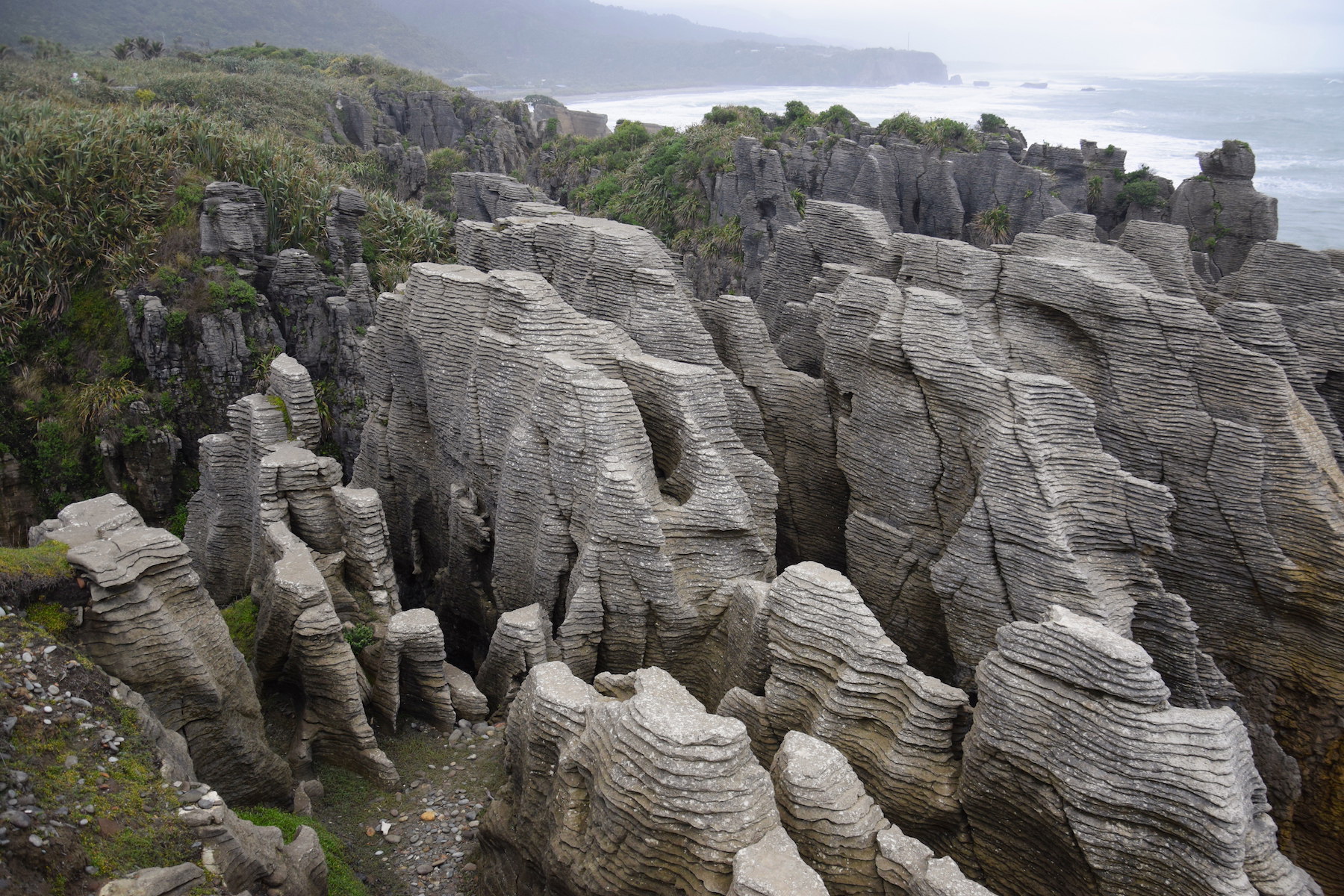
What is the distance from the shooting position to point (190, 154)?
107 feet

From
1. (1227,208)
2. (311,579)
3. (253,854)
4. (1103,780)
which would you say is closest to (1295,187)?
(1227,208)

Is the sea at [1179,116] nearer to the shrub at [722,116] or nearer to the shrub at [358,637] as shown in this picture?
the shrub at [722,116]

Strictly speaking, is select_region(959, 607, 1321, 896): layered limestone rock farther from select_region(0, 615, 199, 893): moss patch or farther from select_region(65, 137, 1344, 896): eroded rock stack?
select_region(0, 615, 199, 893): moss patch

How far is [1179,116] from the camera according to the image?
122875 mm

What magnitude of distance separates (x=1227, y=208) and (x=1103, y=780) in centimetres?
3522

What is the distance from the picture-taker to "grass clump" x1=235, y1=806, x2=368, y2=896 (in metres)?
11.8

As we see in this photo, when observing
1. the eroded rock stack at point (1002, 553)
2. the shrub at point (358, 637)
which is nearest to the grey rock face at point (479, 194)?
the eroded rock stack at point (1002, 553)

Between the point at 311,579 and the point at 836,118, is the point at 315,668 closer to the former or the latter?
the point at 311,579

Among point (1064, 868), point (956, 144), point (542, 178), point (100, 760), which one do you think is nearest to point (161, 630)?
point (100, 760)

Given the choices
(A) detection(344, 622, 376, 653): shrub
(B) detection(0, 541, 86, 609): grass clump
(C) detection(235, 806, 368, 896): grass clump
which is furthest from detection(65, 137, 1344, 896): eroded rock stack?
(C) detection(235, 806, 368, 896): grass clump

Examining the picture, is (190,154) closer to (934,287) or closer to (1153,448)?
(934,287)

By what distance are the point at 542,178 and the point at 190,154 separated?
145ft

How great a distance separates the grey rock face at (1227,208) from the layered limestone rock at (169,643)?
3618cm

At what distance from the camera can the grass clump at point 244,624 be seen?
15578 millimetres
